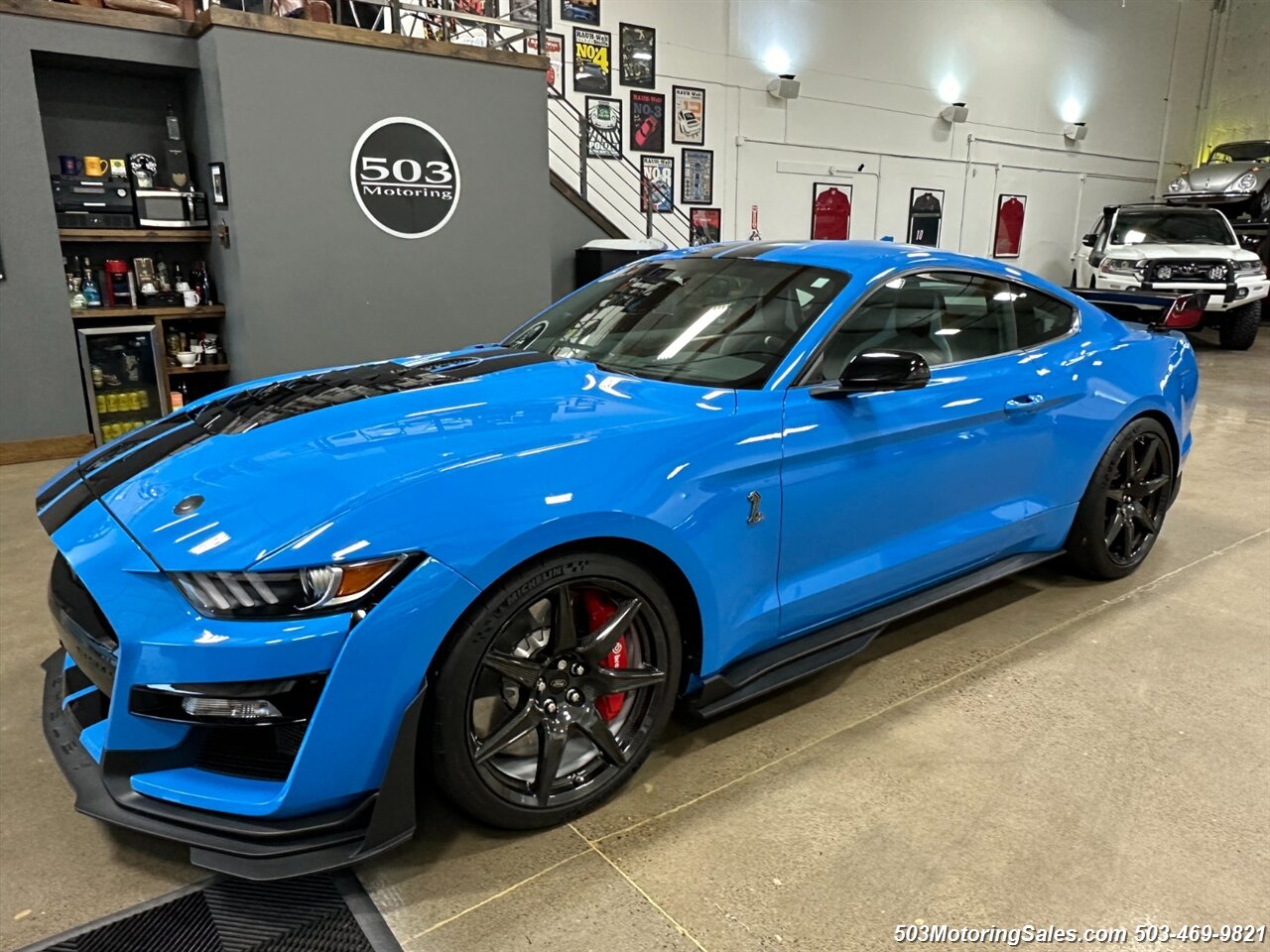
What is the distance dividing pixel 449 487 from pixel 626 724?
2.55 feet

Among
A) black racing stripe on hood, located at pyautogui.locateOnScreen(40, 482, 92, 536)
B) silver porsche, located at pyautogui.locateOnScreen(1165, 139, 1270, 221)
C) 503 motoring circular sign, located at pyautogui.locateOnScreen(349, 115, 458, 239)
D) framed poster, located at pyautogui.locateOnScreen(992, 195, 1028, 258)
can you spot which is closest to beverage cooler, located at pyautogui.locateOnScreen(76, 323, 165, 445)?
503 motoring circular sign, located at pyautogui.locateOnScreen(349, 115, 458, 239)

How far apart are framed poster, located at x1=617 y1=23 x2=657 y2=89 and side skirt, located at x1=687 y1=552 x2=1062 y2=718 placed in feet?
27.3

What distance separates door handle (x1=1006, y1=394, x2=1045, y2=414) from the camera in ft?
9.34

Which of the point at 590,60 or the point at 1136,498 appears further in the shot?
the point at 590,60

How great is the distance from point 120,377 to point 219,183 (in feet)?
4.97

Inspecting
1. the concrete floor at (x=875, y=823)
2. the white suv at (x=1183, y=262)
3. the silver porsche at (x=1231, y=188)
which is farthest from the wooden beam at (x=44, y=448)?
the silver porsche at (x=1231, y=188)

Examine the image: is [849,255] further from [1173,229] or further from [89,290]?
[1173,229]

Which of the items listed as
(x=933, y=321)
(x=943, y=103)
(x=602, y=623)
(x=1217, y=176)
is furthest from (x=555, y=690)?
(x=1217, y=176)

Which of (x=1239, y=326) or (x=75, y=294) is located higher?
(x=75, y=294)

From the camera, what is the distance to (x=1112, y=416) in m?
3.24

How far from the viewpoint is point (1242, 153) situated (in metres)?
14.2

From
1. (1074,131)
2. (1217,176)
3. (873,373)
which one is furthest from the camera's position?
(1074,131)

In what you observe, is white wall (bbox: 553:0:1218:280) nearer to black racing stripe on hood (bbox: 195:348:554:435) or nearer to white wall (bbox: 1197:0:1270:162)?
white wall (bbox: 1197:0:1270:162)

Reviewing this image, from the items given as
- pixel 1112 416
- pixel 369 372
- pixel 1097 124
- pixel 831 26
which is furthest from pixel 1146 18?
pixel 369 372
